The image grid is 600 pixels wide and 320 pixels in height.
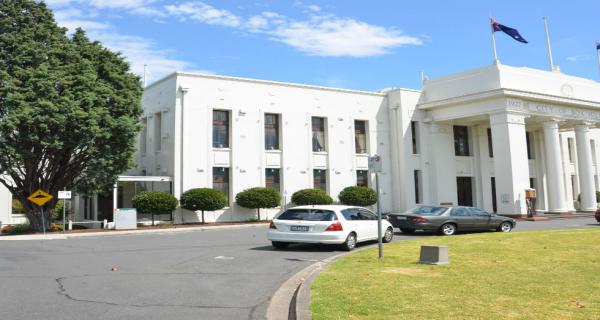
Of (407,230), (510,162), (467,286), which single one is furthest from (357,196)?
(467,286)

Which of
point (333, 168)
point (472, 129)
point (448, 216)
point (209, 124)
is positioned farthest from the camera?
point (472, 129)

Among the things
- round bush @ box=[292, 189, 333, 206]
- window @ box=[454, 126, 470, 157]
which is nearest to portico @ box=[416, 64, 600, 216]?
window @ box=[454, 126, 470, 157]

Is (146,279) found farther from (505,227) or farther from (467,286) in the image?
(505,227)

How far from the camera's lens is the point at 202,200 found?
97.1 ft

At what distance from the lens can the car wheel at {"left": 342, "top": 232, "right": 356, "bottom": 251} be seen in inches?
610

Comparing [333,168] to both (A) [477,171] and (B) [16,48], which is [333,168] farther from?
(B) [16,48]

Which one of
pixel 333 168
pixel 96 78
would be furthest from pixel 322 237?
pixel 333 168

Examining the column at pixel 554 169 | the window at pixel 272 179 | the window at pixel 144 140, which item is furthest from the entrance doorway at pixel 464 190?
the window at pixel 144 140

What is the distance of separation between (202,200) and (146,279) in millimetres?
19550

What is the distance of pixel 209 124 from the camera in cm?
3238

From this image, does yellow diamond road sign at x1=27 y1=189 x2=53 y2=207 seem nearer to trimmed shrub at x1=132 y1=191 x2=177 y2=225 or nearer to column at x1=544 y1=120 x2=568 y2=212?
trimmed shrub at x1=132 y1=191 x2=177 y2=225

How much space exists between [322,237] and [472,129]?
29.8 metres

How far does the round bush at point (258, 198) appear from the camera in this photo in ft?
103

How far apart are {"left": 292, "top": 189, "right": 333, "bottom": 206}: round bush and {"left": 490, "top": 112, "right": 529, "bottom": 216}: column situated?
38.6ft
